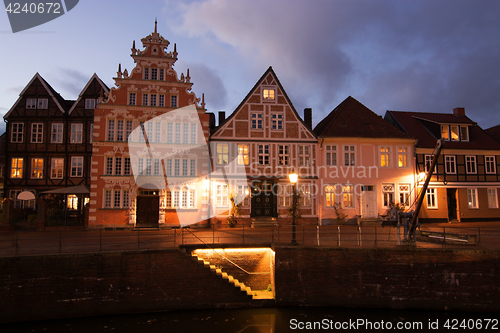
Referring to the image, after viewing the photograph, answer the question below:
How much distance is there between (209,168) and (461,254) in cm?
1591

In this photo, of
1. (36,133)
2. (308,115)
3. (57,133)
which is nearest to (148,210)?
(57,133)

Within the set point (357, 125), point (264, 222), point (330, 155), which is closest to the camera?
point (264, 222)

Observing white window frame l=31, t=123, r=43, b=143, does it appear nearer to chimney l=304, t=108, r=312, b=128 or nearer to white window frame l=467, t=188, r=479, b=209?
chimney l=304, t=108, r=312, b=128

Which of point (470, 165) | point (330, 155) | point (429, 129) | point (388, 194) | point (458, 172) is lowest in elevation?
point (388, 194)

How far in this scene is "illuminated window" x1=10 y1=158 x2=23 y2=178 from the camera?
89.1 feet

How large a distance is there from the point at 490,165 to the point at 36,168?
122ft

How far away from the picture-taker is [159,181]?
75.5 ft

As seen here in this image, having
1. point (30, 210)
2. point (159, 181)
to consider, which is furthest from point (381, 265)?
point (30, 210)

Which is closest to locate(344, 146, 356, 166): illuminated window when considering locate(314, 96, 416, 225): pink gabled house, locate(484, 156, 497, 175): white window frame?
locate(314, 96, 416, 225): pink gabled house

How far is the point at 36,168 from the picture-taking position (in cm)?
2723

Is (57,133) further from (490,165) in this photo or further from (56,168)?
(490,165)

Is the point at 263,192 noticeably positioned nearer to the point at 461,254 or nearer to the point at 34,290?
the point at 461,254

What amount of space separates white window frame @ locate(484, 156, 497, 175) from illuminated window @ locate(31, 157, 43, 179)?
36.4 m

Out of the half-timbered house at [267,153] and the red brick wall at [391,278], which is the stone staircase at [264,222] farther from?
the red brick wall at [391,278]
